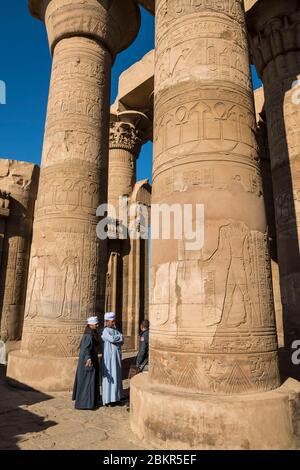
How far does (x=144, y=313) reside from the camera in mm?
11828

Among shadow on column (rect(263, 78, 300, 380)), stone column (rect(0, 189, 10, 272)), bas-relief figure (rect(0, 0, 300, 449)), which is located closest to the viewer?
bas-relief figure (rect(0, 0, 300, 449))

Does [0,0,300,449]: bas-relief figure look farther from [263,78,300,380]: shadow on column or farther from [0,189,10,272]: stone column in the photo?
[0,189,10,272]: stone column

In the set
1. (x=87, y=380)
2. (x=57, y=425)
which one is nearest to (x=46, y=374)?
(x=87, y=380)

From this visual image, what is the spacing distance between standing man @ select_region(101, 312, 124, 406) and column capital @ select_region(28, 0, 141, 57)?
19.9ft

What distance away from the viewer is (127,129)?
12.7m

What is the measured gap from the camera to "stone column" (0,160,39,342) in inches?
375

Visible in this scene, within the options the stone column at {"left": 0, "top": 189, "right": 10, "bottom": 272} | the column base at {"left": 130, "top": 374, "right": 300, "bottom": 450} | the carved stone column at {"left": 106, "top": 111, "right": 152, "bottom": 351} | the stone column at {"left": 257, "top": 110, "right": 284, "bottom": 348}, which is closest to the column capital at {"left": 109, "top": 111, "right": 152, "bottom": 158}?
the carved stone column at {"left": 106, "top": 111, "right": 152, "bottom": 351}

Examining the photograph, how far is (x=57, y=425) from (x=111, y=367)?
115cm

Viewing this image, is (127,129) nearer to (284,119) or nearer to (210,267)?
(284,119)

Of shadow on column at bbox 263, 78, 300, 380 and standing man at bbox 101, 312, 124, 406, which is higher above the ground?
shadow on column at bbox 263, 78, 300, 380

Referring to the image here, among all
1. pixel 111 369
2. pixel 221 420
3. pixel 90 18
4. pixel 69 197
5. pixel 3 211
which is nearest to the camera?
pixel 221 420

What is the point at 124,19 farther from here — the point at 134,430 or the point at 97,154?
the point at 134,430

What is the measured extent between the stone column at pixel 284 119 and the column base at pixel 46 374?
11.8 feet
